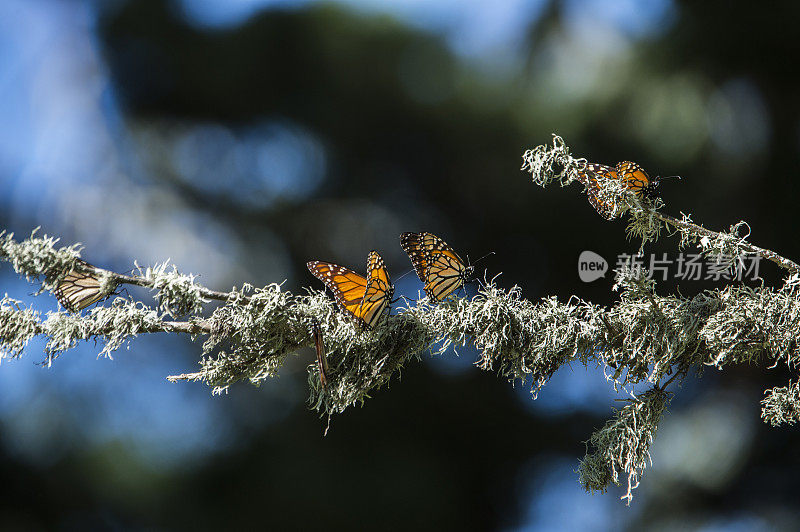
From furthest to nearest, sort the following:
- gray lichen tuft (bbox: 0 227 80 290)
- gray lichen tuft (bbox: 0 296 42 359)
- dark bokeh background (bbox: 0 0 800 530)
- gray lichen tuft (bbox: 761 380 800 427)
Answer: dark bokeh background (bbox: 0 0 800 530) → gray lichen tuft (bbox: 761 380 800 427) → gray lichen tuft (bbox: 0 296 42 359) → gray lichen tuft (bbox: 0 227 80 290)

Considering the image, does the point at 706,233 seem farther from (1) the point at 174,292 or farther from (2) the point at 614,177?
(1) the point at 174,292

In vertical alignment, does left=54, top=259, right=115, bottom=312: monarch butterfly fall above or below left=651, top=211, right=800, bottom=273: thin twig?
below

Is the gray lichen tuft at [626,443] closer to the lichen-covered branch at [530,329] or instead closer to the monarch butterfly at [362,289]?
the lichen-covered branch at [530,329]

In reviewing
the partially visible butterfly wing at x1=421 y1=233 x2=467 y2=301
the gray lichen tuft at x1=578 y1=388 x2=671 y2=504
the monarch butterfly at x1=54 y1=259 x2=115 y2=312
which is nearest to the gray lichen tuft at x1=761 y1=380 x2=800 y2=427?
the gray lichen tuft at x1=578 y1=388 x2=671 y2=504

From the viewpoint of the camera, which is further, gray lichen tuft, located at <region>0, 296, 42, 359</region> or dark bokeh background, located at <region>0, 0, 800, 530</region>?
dark bokeh background, located at <region>0, 0, 800, 530</region>

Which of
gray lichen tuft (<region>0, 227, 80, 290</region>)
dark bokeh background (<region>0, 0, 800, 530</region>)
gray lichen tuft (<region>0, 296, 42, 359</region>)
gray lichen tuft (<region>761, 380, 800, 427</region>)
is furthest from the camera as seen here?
dark bokeh background (<region>0, 0, 800, 530</region>)

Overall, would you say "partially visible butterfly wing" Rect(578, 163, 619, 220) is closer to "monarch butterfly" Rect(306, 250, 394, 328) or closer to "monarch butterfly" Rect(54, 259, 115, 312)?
"monarch butterfly" Rect(306, 250, 394, 328)

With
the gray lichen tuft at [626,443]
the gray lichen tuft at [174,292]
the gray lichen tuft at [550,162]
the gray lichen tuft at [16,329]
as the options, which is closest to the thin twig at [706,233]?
the gray lichen tuft at [550,162]

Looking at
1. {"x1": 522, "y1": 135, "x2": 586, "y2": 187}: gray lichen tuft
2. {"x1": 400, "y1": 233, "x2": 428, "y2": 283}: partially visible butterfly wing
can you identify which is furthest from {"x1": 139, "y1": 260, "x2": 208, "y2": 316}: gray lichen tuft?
{"x1": 522, "y1": 135, "x2": 586, "y2": 187}: gray lichen tuft
